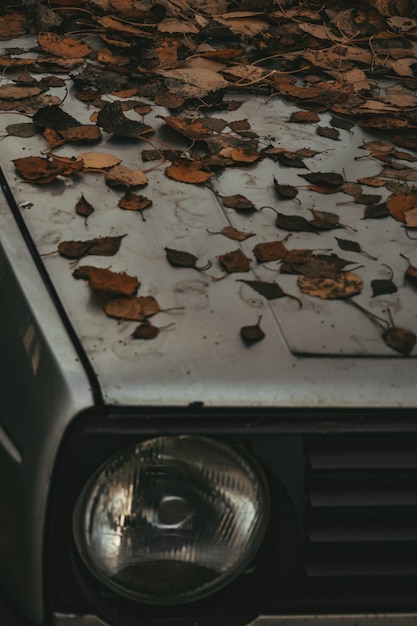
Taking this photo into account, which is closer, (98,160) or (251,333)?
(251,333)

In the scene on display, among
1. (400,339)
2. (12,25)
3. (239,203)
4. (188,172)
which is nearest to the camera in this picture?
(400,339)

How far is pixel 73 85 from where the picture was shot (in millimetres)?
2338

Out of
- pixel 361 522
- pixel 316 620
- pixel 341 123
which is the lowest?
pixel 316 620

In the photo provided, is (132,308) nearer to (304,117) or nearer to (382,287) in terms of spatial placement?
(382,287)

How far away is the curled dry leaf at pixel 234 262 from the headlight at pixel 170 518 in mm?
374

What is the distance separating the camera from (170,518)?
1425mm

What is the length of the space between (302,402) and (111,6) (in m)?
1.72

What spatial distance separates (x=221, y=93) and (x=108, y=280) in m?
0.94

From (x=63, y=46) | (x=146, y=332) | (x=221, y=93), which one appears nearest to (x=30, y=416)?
(x=146, y=332)

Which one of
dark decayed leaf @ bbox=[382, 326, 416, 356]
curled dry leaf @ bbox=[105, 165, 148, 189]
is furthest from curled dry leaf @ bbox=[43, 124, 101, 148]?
dark decayed leaf @ bbox=[382, 326, 416, 356]

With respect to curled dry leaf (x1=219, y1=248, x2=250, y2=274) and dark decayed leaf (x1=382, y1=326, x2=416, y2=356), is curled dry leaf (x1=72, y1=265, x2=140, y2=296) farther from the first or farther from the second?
dark decayed leaf (x1=382, y1=326, x2=416, y2=356)

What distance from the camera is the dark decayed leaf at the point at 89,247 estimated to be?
166 centimetres

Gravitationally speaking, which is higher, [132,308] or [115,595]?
[132,308]

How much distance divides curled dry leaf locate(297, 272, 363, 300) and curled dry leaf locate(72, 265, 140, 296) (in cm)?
30
